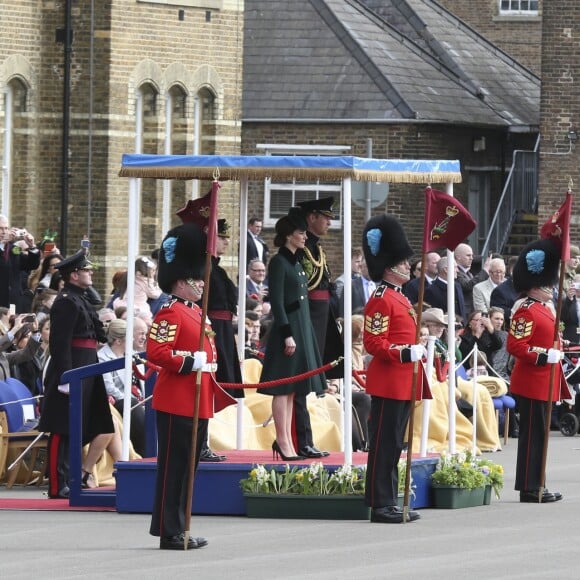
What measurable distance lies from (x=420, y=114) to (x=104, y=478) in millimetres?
21778

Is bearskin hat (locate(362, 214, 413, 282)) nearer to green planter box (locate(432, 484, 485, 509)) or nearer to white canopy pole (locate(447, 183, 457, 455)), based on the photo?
white canopy pole (locate(447, 183, 457, 455))

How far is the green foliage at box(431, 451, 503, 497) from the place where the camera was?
15.6m

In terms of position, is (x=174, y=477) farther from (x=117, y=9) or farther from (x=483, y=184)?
(x=483, y=184)

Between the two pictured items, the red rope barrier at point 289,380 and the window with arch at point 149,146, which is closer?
the red rope barrier at point 289,380

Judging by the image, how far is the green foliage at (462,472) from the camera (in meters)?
15.6

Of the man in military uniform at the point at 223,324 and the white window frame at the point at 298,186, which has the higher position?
the white window frame at the point at 298,186

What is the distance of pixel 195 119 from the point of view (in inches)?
1307

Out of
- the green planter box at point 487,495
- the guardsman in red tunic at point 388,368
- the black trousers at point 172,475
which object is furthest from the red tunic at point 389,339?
the black trousers at point 172,475

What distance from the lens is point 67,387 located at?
1622cm

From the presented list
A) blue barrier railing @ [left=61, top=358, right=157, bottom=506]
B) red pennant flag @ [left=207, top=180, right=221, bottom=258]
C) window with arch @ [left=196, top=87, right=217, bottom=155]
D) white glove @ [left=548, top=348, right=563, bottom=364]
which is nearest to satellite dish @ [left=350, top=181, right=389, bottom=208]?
window with arch @ [left=196, top=87, right=217, bottom=155]

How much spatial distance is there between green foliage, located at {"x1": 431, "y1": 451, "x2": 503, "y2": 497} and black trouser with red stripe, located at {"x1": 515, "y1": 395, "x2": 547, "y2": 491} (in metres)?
0.34

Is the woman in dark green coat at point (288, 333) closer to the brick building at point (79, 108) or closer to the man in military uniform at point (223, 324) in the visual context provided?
the man in military uniform at point (223, 324)

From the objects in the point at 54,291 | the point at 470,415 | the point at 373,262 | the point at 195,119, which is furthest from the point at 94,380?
the point at 195,119

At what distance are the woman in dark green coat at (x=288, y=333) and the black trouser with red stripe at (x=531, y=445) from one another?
1.67 m
